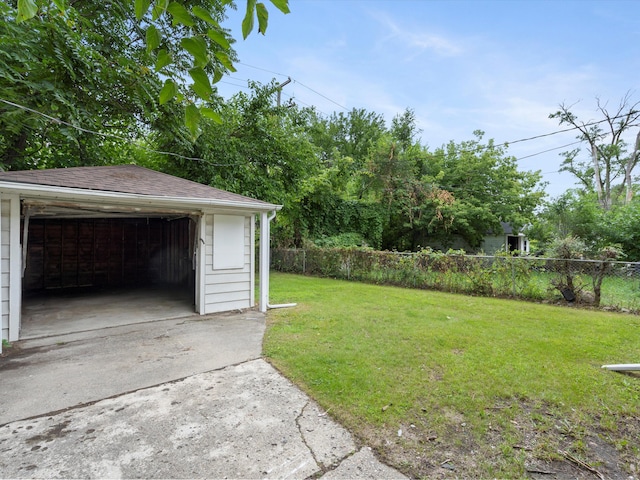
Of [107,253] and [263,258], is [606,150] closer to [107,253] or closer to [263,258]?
[263,258]

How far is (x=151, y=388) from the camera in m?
2.85

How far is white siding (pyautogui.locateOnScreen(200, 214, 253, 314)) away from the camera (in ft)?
18.2

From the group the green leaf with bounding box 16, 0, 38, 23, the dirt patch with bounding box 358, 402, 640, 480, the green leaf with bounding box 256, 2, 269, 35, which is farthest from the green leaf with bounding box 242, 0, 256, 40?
the dirt patch with bounding box 358, 402, 640, 480

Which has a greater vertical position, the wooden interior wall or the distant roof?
the distant roof

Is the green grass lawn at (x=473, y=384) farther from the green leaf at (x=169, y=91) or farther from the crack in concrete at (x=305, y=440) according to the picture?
the green leaf at (x=169, y=91)

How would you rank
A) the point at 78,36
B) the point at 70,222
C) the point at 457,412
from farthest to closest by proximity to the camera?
the point at 70,222 < the point at 78,36 < the point at 457,412

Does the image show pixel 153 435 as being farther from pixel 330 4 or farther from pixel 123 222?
pixel 123 222

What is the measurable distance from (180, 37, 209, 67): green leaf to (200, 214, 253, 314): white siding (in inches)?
190

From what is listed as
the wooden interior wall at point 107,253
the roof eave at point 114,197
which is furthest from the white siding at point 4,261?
the wooden interior wall at point 107,253

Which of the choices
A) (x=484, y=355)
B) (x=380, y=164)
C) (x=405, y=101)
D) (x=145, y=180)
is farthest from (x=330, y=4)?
(x=405, y=101)

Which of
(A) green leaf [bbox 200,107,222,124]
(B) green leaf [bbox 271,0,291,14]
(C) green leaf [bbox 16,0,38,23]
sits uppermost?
(B) green leaf [bbox 271,0,291,14]

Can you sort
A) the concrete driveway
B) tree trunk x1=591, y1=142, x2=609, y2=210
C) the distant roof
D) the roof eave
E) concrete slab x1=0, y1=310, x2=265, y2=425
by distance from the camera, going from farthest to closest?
tree trunk x1=591, y1=142, x2=609, y2=210 → the distant roof → the roof eave → concrete slab x1=0, y1=310, x2=265, y2=425 → the concrete driveway

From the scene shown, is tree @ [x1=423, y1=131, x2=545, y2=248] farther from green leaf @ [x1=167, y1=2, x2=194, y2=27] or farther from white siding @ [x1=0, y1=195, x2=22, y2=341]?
green leaf @ [x1=167, y1=2, x2=194, y2=27]

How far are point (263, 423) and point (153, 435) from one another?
76 cm
